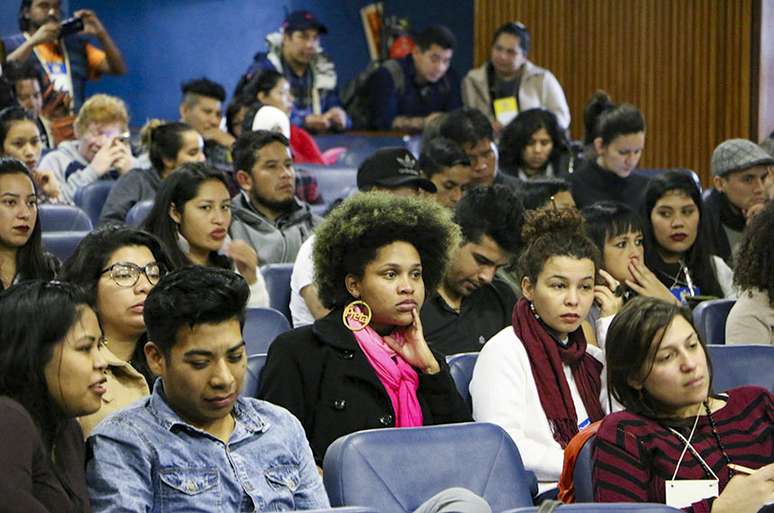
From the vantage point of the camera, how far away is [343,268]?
3561mm

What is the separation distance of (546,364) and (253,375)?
2.42 feet

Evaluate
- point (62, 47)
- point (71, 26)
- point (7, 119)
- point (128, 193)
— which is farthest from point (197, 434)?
point (62, 47)

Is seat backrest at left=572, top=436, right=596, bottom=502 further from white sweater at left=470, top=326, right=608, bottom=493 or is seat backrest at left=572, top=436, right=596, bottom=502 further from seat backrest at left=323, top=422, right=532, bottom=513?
white sweater at left=470, top=326, right=608, bottom=493

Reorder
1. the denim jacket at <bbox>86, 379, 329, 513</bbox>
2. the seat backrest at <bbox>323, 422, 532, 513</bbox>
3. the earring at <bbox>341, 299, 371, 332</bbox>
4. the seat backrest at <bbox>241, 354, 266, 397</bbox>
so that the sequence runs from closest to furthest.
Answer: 1. the denim jacket at <bbox>86, 379, 329, 513</bbox>
2. the seat backrest at <bbox>323, 422, 532, 513</bbox>
3. the earring at <bbox>341, 299, 371, 332</bbox>
4. the seat backrest at <bbox>241, 354, 266, 397</bbox>

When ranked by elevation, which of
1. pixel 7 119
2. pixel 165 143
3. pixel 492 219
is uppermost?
pixel 7 119

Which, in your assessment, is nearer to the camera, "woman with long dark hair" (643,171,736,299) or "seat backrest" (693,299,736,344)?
"seat backrest" (693,299,736,344)

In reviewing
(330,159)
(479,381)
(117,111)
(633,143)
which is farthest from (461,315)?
(330,159)

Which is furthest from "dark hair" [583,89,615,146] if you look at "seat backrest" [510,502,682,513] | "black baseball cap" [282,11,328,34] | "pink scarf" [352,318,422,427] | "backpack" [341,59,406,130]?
"seat backrest" [510,502,682,513]

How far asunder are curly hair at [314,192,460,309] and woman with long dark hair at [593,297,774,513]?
1.92ft

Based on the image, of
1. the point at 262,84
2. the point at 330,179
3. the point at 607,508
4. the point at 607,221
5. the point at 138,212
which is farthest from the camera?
the point at 262,84

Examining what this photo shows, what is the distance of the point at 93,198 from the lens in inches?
260

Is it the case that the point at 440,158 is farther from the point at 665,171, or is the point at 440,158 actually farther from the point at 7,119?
the point at 7,119

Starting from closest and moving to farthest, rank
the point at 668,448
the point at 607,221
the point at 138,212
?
the point at 668,448, the point at 607,221, the point at 138,212

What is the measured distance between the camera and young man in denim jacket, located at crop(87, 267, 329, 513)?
2.64 meters
